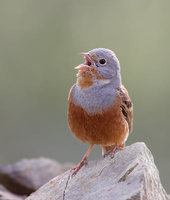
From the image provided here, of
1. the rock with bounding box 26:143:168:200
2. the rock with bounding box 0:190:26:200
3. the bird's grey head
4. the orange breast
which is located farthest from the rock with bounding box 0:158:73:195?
the bird's grey head

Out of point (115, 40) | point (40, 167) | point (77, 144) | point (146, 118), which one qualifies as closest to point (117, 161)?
point (40, 167)

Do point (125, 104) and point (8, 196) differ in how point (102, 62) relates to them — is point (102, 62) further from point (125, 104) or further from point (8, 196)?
point (8, 196)

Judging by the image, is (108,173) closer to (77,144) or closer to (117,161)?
(117,161)

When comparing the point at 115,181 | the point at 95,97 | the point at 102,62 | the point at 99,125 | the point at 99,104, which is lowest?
the point at 115,181

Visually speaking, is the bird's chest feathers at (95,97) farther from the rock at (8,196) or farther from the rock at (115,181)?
the rock at (8,196)

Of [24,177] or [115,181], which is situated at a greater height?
[24,177]

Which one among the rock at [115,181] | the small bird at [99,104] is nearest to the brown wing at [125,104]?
the small bird at [99,104]

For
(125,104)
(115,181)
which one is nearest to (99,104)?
(125,104)
